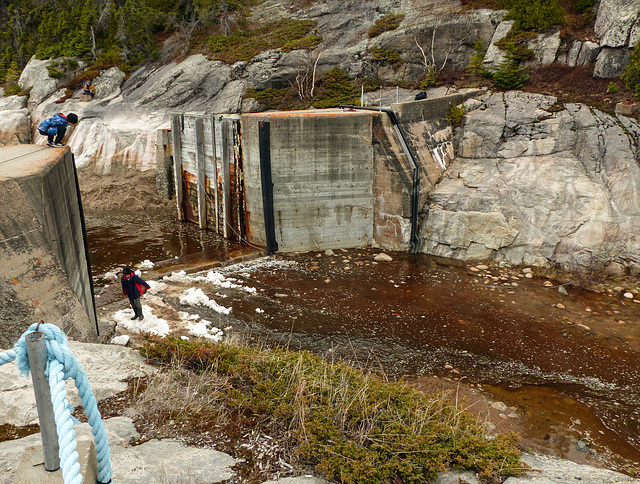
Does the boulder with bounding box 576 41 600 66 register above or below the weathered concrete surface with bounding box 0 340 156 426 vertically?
above

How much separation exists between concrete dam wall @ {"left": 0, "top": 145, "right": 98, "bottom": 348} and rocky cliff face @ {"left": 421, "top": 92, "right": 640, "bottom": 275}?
43.6 ft

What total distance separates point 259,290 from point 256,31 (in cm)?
2523

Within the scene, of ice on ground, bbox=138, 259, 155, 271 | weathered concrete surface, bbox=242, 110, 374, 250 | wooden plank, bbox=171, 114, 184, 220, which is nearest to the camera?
ice on ground, bbox=138, 259, 155, 271

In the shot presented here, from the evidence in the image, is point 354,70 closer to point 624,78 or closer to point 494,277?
point 624,78

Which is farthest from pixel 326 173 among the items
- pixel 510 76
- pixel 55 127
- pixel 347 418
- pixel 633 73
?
pixel 347 418

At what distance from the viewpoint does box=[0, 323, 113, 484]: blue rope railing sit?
6.86 feet

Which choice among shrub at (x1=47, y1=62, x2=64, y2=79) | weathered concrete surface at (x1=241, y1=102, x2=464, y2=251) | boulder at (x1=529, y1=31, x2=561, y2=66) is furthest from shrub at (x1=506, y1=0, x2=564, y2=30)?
shrub at (x1=47, y1=62, x2=64, y2=79)

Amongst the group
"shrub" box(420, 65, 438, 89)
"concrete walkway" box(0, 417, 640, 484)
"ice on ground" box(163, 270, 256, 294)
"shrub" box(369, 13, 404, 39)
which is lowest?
"ice on ground" box(163, 270, 256, 294)

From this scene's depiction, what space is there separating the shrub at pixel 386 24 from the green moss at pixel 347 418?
86.0 ft

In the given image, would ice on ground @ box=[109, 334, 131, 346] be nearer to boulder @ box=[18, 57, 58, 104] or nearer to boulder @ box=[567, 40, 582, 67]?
boulder @ box=[567, 40, 582, 67]

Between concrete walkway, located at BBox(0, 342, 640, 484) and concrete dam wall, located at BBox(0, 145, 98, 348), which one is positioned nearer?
concrete walkway, located at BBox(0, 342, 640, 484)

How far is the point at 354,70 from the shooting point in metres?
27.6

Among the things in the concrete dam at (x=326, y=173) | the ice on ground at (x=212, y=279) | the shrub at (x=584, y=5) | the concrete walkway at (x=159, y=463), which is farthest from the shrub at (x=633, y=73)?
the concrete walkway at (x=159, y=463)

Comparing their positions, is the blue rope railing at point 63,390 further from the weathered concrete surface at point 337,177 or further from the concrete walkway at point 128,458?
the weathered concrete surface at point 337,177
